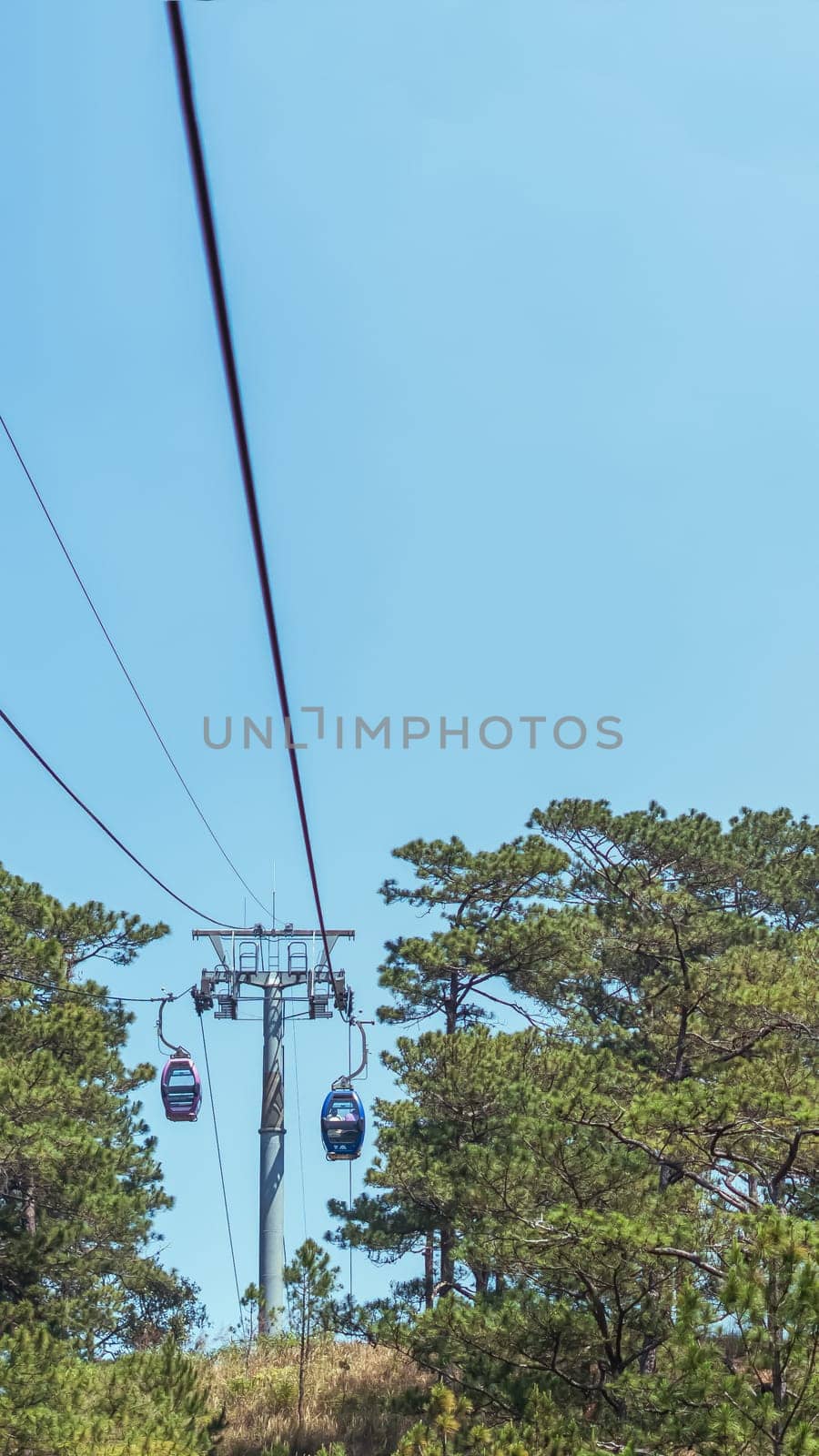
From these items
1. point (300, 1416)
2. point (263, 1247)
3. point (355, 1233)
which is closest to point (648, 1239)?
point (300, 1416)

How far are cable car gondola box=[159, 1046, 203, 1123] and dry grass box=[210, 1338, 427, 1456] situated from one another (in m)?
4.38

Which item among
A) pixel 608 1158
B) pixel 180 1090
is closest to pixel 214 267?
pixel 608 1158

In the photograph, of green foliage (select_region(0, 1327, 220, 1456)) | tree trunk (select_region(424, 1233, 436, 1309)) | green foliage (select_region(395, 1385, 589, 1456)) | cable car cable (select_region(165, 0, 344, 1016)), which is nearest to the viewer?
cable car cable (select_region(165, 0, 344, 1016))

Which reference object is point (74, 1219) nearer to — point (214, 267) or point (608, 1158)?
point (608, 1158)

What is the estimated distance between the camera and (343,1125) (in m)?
22.8

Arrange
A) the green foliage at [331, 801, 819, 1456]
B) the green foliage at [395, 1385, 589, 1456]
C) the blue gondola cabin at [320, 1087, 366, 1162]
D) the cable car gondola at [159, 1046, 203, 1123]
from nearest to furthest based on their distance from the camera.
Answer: the green foliage at [331, 801, 819, 1456]
the green foliage at [395, 1385, 589, 1456]
the blue gondola cabin at [320, 1087, 366, 1162]
the cable car gondola at [159, 1046, 203, 1123]

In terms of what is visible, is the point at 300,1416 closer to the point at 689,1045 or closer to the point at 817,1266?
the point at 689,1045

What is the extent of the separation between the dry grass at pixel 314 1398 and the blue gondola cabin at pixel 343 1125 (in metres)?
3.36

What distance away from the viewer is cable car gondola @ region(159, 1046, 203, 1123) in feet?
79.7

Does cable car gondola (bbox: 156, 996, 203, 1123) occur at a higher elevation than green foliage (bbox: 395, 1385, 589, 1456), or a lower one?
higher

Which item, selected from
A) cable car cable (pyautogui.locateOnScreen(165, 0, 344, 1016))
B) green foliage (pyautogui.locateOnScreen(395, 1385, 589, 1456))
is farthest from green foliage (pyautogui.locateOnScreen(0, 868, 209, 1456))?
cable car cable (pyautogui.locateOnScreen(165, 0, 344, 1016))

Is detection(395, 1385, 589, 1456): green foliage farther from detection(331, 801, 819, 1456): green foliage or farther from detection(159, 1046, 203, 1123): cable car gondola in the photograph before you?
detection(159, 1046, 203, 1123): cable car gondola

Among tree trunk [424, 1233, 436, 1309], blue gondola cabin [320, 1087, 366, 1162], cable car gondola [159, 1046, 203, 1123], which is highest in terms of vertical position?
cable car gondola [159, 1046, 203, 1123]

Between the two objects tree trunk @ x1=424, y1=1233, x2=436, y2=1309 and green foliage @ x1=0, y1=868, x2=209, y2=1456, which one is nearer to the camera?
green foliage @ x1=0, y1=868, x2=209, y2=1456
